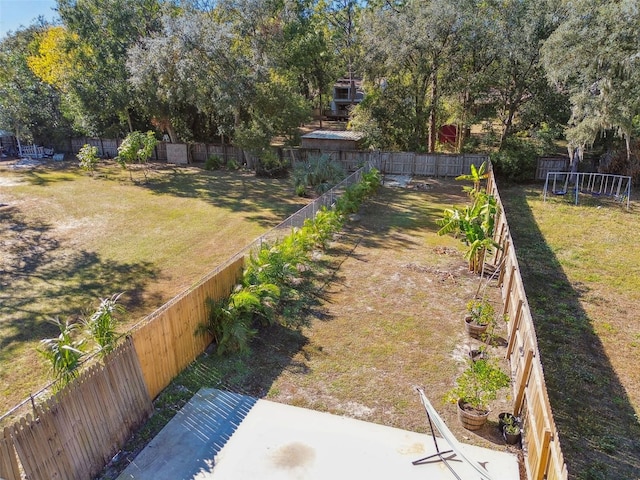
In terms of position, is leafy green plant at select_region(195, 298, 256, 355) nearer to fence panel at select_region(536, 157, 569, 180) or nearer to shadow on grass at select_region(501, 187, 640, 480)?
shadow on grass at select_region(501, 187, 640, 480)

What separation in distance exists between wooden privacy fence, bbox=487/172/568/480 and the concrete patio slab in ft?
1.70

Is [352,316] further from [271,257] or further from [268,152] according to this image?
[268,152]

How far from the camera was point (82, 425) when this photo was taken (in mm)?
4715

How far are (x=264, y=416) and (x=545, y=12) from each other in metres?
19.6

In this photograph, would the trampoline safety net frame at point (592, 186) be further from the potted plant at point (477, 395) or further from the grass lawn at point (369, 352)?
the potted plant at point (477, 395)

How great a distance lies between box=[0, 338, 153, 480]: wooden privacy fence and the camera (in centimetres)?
409

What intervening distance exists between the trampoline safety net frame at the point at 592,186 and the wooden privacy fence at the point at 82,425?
1673 cm

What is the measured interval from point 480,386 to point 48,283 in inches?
379

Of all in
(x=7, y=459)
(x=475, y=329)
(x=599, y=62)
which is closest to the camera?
(x=7, y=459)

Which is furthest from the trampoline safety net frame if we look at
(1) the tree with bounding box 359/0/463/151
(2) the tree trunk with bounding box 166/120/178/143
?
(2) the tree trunk with bounding box 166/120/178/143

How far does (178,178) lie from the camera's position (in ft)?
70.8

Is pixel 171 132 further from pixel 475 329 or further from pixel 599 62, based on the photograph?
pixel 475 329

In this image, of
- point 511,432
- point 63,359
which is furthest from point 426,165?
point 63,359

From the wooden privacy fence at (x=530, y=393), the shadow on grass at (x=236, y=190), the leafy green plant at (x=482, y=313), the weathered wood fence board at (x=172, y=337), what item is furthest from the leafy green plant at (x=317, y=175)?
the weathered wood fence board at (x=172, y=337)
